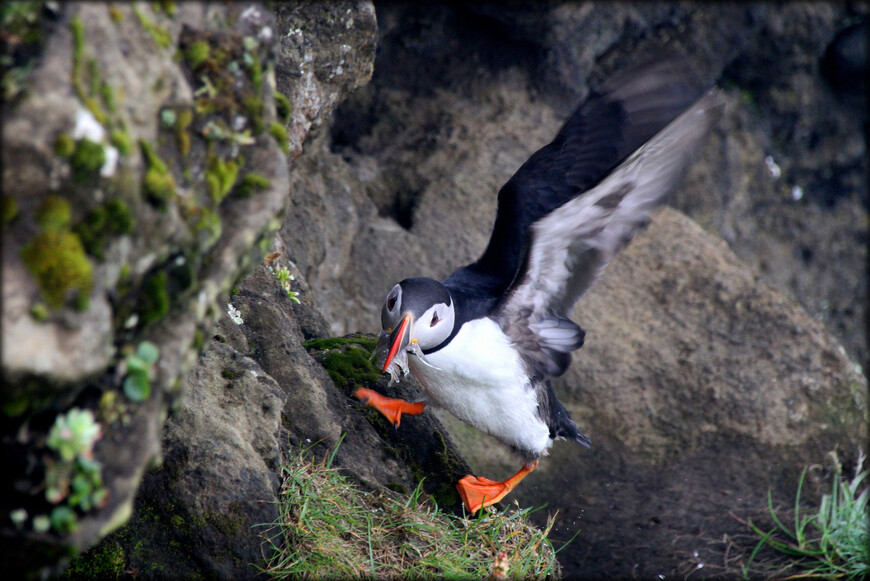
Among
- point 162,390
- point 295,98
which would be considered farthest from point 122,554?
point 295,98

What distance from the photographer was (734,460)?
511 cm

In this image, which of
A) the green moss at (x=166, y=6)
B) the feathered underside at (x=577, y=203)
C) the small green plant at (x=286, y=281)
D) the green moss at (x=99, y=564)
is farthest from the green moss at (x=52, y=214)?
the small green plant at (x=286, y=281)

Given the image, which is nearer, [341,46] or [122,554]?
[122,554]

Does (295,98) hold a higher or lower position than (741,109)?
lower

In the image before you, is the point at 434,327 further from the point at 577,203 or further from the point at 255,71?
the point at 255,71

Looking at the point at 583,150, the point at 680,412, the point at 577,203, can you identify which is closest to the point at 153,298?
the point at 577,203

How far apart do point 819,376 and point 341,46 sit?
13.9ft

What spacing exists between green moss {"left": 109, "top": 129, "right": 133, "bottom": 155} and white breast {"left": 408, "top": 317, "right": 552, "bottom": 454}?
6.84 ft

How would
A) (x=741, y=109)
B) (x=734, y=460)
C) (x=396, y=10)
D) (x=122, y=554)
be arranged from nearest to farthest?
(x=122, y=554) < (x=734, y=460) < (x=396, y=10) < (x=741, y=109)

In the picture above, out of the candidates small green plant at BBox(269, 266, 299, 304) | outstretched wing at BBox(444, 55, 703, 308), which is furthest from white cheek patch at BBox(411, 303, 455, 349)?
small green plant at BBox(269, 266, 299, 304)

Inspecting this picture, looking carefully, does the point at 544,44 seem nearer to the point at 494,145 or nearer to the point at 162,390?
the point at 494,145

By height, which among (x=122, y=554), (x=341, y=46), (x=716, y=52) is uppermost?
(x=716, y=52)

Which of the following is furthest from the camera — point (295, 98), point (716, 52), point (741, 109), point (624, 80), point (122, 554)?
point (741, 109)

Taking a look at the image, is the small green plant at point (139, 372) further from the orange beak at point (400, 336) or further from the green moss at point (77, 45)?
the orange beak at point (400, 336)
